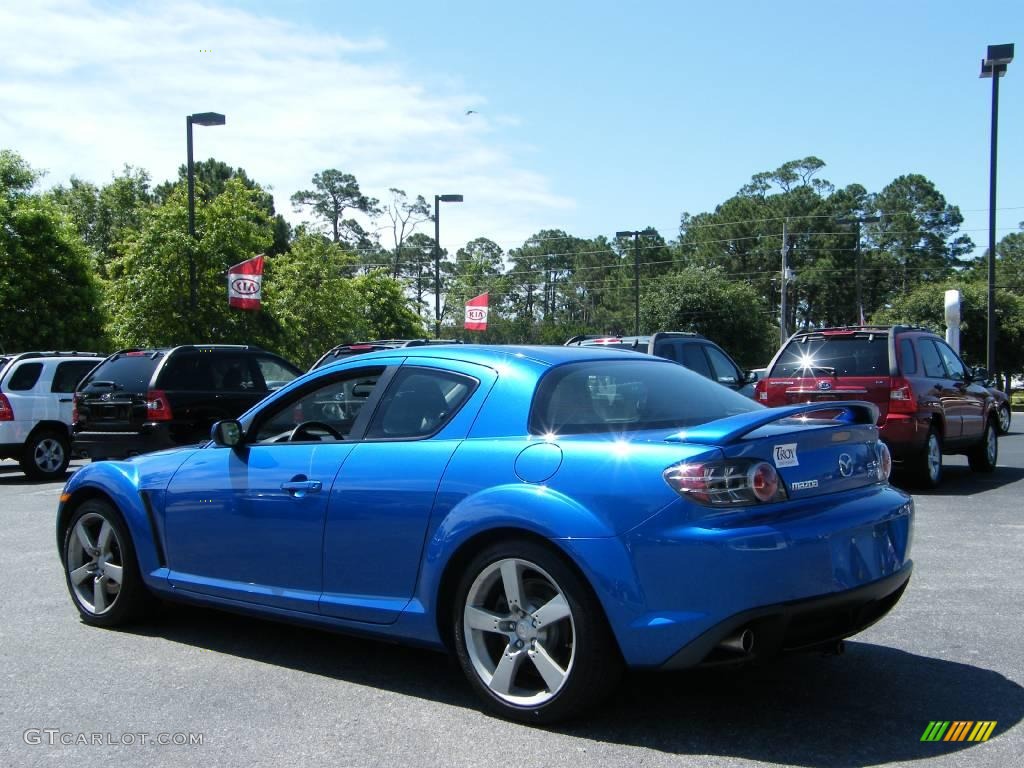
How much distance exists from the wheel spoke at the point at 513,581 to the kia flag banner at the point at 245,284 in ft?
72.7

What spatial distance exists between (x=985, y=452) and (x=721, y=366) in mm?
3894

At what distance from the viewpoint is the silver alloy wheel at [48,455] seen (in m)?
14.8

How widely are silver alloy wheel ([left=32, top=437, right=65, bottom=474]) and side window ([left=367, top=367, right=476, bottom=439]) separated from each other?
1169cm

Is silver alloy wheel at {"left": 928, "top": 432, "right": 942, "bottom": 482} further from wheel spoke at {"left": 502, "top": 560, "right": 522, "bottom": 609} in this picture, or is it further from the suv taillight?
wheel spoke at {"left": 502, "top": 560, "right": 522, "bottom": 609}

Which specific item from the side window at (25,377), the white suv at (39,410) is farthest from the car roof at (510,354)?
the side window at (25,377)

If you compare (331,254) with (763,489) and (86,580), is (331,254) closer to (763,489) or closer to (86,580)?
(86,580)

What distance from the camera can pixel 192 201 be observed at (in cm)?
2497

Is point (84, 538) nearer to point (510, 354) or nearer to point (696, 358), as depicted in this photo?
point (510, 354)

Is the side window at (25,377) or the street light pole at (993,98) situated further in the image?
the street light pole at (993,98)

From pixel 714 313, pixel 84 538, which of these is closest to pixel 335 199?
pixel 714 313

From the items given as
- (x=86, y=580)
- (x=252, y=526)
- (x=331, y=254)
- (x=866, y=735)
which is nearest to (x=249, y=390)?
(x=86, y=580)

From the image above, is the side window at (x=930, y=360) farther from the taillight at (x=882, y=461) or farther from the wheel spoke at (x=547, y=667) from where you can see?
the wheel spoke at (x=547, y=667)

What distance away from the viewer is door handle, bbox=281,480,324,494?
4812mm

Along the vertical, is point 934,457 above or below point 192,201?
below
